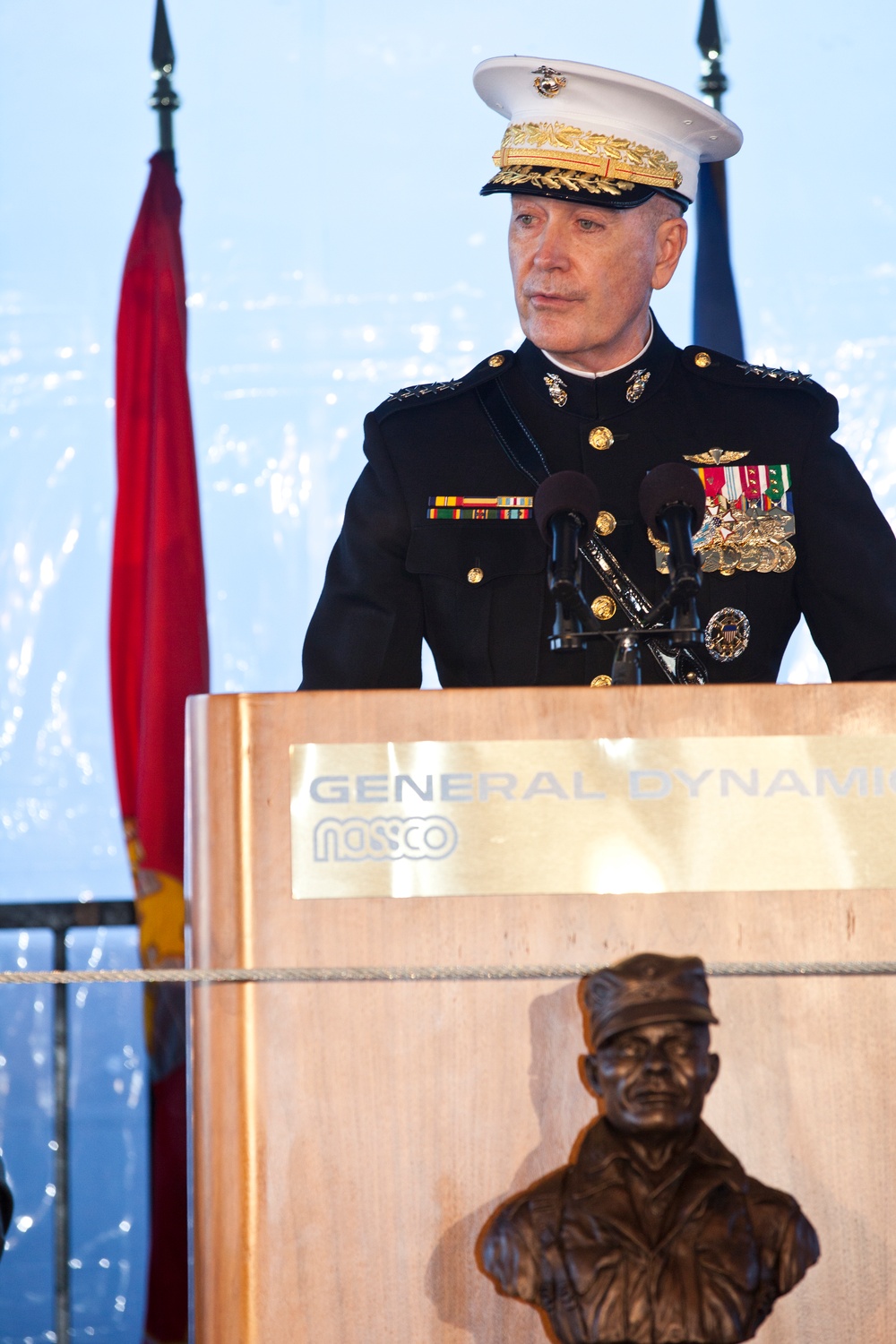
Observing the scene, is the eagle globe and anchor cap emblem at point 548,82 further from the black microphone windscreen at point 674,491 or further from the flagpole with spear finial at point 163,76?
the flagpole with spear finial at point 163,76

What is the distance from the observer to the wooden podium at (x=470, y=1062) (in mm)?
1221

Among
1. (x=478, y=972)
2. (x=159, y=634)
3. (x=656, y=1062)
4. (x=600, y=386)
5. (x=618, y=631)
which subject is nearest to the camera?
(x=656, y=1062)

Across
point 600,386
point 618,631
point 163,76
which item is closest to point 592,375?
point 600,386

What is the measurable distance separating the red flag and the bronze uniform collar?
3.74ft

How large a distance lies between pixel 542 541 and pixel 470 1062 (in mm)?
763

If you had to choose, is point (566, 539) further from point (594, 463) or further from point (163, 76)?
point (163, 76)

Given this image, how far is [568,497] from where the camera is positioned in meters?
1.39

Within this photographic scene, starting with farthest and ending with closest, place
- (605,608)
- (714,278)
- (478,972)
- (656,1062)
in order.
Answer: (714,278) < (605,608) < (478,972) < (656,1062)

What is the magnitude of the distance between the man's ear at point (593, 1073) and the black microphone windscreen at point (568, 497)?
18.9 inches

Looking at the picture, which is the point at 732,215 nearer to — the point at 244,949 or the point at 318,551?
the point at 318,551

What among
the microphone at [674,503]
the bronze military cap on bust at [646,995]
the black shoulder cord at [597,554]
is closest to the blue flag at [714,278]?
the black shoulder cord at [597,554]

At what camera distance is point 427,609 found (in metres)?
1.89

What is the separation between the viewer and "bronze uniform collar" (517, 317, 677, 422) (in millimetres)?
1967

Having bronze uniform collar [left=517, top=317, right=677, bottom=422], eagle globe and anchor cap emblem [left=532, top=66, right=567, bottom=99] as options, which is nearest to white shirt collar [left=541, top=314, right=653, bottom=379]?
bronze uniform collar [left=517, top=317, right=677, bottom=422]
